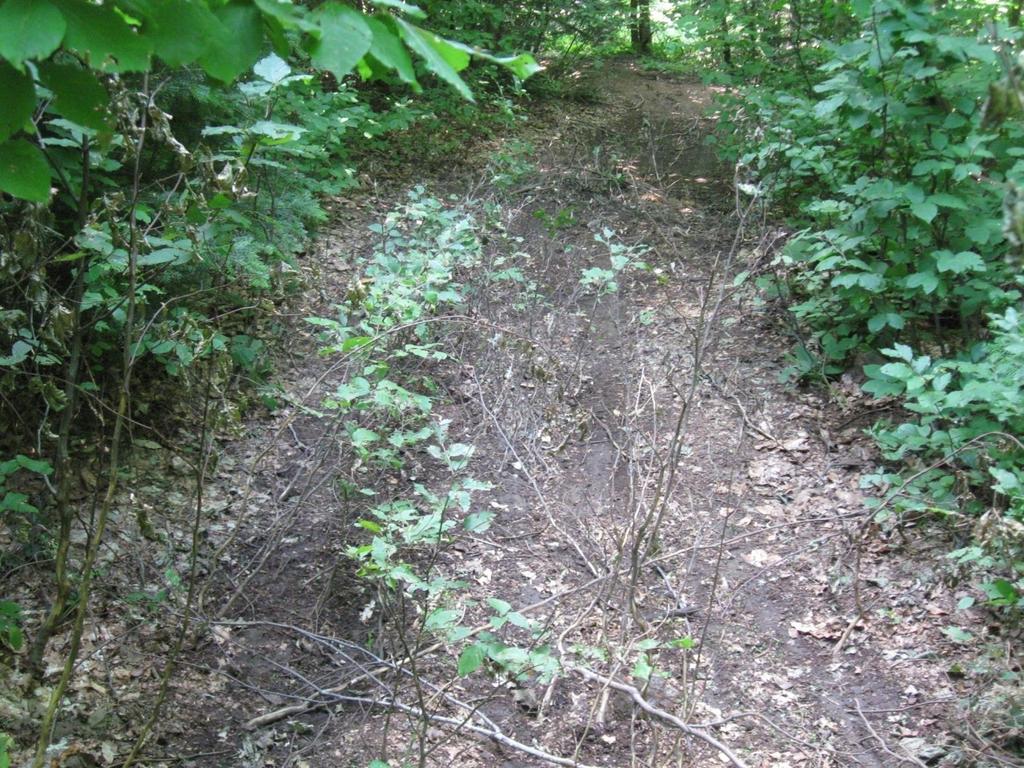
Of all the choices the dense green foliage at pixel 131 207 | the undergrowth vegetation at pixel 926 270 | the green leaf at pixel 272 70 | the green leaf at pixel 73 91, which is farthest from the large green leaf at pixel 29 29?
the undergrowth vegetation at pixel 926 270

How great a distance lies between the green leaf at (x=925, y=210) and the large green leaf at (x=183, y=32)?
4.27m

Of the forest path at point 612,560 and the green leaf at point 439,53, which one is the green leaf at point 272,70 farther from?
the forest path at point 612,560

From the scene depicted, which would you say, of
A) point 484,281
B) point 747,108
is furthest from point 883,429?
point 747,108

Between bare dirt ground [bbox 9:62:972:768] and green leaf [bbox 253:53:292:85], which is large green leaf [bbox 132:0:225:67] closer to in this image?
green leaf [bbox 253:53:292:85]

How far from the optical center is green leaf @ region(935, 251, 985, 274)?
4426 millimetres

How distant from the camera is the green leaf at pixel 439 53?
1296mm

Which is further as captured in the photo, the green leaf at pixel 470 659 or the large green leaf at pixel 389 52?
the green leaf at pixel 470 659

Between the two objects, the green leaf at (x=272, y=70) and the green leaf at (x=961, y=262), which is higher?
the green leaf at (x=272, y=70)

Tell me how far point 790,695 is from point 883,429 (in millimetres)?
2033

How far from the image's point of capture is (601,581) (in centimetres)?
365

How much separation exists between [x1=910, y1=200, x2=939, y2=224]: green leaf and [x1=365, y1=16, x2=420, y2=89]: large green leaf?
4049 millimetres

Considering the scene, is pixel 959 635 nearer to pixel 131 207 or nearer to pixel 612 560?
pixel 612 560

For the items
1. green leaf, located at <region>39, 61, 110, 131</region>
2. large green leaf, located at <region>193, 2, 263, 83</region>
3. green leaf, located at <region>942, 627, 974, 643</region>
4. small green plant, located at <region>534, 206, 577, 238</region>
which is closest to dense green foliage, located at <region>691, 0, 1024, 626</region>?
green leaf, located at <region>942, 627, 974, 643</region>

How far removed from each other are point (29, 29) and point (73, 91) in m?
0.31
